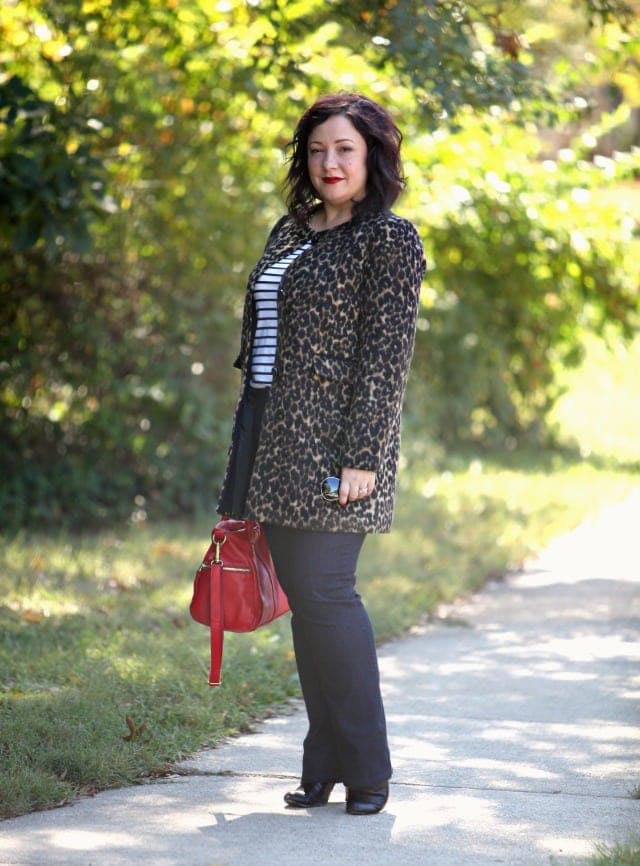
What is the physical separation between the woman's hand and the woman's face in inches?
30.7

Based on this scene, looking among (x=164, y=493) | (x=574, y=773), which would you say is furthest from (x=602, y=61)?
(x=574, y=773)

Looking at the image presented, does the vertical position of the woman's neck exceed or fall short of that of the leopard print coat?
it exceeds it

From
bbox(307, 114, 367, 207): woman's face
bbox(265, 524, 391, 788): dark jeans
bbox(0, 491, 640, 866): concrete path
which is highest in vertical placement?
bbox(307, 114, 367, 207): woman's face

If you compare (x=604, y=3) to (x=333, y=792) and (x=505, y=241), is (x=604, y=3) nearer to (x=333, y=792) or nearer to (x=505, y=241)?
(x=505, y=241)

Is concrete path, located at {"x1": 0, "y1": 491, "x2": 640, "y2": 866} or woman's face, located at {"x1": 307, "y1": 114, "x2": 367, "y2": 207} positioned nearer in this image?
concrete path, located at {"x1": 0, "y1": 491, "x2": 640, "y2": 866}

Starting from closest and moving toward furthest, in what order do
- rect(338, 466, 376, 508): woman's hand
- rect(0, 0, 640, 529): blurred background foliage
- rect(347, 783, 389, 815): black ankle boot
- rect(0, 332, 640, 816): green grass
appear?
rect(338, 466, 376, 508): woman's hand < rect(347, 783, 389, 815): black ankle boot < rect(0, 332, 640, 816): green grass < rect(0, 0, 640, 529): blurred background foliage

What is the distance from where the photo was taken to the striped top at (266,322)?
13.1ft

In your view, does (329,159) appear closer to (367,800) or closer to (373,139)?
(373,139)

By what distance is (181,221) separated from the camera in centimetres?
947

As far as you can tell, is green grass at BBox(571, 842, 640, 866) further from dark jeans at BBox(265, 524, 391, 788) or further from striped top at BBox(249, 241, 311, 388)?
striped top at BBox(249, 241, 311, 388)

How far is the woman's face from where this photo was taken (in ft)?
13.1

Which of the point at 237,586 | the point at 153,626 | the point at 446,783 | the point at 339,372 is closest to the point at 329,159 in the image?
the point at 339,372

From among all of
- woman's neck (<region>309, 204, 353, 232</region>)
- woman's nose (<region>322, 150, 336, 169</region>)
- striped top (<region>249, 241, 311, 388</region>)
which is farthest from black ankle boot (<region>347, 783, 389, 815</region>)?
woman's nose (<region>322, 150, 336, 169</region>)

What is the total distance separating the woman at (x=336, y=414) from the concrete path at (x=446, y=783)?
24 centimetres
